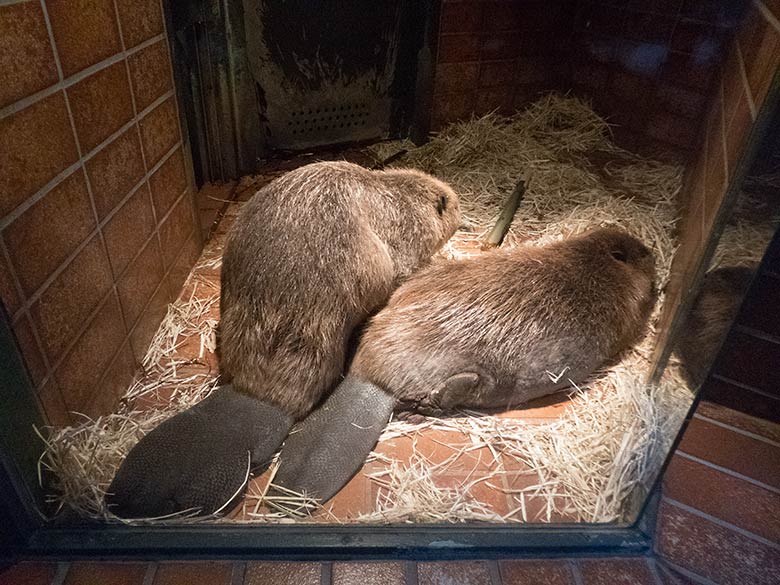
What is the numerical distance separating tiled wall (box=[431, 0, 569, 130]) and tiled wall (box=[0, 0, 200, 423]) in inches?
84.7

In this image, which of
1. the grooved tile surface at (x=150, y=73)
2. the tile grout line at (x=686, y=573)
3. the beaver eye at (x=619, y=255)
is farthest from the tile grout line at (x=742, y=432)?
the grooved tile surface at (x=150, y=73)

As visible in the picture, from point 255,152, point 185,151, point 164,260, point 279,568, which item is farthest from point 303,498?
point 255,152

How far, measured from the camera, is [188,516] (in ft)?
4.95

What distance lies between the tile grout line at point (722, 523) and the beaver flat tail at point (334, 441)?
91cm

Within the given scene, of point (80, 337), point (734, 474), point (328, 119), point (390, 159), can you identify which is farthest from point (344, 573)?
point (328, 119)

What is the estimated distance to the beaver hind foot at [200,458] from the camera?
59.9 inches

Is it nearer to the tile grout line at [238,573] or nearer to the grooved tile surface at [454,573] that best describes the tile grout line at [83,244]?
the tile grout line at [238,573]

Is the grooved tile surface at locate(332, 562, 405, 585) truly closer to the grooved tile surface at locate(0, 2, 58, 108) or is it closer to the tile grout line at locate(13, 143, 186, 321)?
the tile grout line at locate(13, 143, 186, 321)

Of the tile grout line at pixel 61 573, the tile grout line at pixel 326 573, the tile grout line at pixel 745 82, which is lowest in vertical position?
the tile grout line at pixel 61 573

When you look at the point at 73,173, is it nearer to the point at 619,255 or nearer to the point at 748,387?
the point at 619,255

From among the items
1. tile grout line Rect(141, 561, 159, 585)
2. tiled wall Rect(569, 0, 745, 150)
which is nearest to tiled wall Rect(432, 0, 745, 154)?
tiled wall Rect(569, 0, 745, 150)

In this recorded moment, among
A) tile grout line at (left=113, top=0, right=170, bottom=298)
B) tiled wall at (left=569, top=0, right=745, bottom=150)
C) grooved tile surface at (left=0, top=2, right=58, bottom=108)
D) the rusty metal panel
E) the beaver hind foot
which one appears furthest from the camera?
the rusty metal panel

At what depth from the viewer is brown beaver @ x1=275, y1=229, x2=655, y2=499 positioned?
1897 millimetres

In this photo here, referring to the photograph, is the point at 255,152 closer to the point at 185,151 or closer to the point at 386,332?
the point at 185,151
